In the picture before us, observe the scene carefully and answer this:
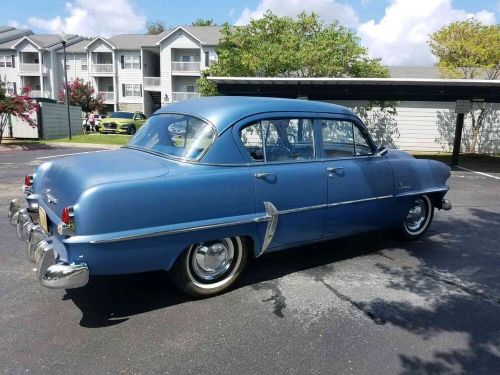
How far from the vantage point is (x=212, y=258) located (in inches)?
152

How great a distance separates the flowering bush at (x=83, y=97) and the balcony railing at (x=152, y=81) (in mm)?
4958

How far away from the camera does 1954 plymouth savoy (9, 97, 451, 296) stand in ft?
10.5

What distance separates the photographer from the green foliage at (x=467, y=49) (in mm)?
20531

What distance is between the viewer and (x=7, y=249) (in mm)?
5090

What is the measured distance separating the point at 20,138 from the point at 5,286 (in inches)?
815

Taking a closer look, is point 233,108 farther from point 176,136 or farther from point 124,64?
point 124,64

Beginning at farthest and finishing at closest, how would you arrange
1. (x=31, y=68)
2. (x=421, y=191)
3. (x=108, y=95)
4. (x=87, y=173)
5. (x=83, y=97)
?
(x=31, y=68), (x=108, y=95), (x=83, y=97), (x=421, y=191), (x=87, y=173)

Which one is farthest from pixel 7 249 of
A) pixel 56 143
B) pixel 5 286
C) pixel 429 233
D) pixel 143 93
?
pixel 143 93

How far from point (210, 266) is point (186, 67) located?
42.6m

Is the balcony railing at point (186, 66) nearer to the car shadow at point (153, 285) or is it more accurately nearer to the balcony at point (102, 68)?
the balcony at point (102, 68)

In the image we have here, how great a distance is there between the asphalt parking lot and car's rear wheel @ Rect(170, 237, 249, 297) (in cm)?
14

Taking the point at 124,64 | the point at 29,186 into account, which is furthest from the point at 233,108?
the point at 124,64

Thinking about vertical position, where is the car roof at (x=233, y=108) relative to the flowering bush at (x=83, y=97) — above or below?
below

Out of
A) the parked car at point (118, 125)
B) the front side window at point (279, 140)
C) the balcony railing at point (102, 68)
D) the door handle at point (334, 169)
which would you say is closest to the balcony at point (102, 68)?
the balcony railing at point (102, 68)
